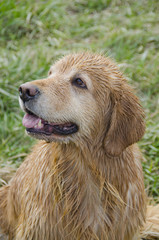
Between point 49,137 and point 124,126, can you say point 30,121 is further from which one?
point 124,126

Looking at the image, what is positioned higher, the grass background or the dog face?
the grass background

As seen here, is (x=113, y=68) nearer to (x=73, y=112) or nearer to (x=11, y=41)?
(x=73, y=112)

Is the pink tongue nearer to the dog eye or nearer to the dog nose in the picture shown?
the dog nose

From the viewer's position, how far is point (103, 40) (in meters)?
6.75

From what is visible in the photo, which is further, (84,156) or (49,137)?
(84,156)

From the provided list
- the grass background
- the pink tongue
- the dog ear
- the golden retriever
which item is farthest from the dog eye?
the grass background

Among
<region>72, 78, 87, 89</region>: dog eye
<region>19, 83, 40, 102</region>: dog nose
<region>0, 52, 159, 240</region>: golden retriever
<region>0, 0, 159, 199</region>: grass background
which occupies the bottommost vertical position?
<region>0, 52, 159, 240</region>: golden retriever

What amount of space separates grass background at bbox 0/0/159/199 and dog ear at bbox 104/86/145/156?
1766 mm

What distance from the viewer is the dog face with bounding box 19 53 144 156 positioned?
3096 millimetres

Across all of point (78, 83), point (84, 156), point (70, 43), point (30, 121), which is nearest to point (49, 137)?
point (30, 121)

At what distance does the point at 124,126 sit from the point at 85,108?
361 mm

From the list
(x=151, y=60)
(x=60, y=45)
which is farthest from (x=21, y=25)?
(x=151, y=60)

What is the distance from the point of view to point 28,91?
301 centimetres

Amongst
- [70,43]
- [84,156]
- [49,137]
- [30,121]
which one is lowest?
[84,156]
